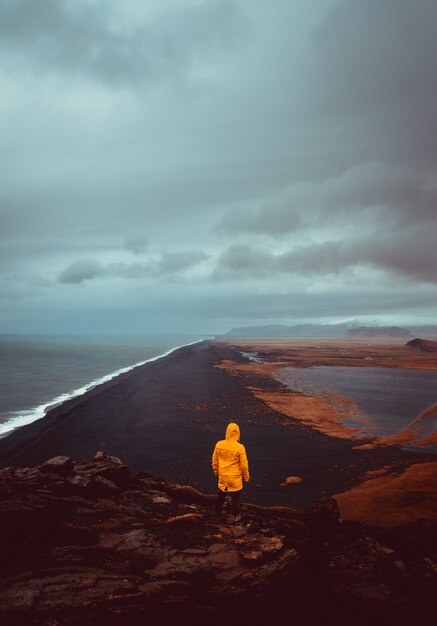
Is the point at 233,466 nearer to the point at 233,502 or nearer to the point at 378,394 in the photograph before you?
the point at 233,502

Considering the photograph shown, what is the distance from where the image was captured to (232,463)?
29.5ft

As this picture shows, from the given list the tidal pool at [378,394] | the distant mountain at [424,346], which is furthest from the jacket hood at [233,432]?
the distant mountain at [424,346]

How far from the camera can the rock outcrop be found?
585 centimetres

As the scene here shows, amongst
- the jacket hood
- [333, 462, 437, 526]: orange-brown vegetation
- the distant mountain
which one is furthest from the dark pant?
the distant mountain

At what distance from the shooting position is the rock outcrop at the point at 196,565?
19.2ft

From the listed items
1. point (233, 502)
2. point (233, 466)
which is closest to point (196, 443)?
point (233, 502)

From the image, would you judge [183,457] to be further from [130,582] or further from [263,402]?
[263,402]

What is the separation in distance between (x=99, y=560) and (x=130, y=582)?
0.97 meters

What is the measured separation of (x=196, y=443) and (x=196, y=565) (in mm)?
14887

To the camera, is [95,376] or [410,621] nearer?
[410,621]

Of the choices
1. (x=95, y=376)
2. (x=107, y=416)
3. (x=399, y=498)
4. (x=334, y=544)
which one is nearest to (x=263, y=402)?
(x=107, y=416)

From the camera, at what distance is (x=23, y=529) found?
754 centimetres

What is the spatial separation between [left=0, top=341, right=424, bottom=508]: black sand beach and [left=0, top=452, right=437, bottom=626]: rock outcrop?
19.0 feet

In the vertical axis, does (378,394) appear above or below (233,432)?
below
